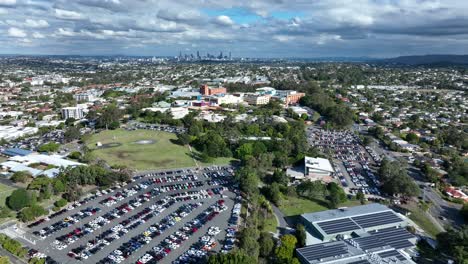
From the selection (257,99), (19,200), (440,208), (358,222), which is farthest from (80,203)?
(257,99)

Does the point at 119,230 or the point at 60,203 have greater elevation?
the point at 60,203

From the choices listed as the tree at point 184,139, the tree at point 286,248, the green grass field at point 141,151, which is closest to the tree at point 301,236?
the tree at point 286,248

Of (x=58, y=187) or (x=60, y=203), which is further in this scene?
(x=58, y=187)

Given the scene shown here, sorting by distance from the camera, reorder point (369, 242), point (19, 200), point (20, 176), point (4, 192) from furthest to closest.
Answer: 1. point (20, 176)
2. point (4, 192)
3. point (19, 200)
4. point (369, 242)

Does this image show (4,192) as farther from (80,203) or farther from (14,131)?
(14,131)

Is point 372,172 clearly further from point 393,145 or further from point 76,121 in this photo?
point 76,121

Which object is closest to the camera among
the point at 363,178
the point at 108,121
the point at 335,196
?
the point at 335,196
